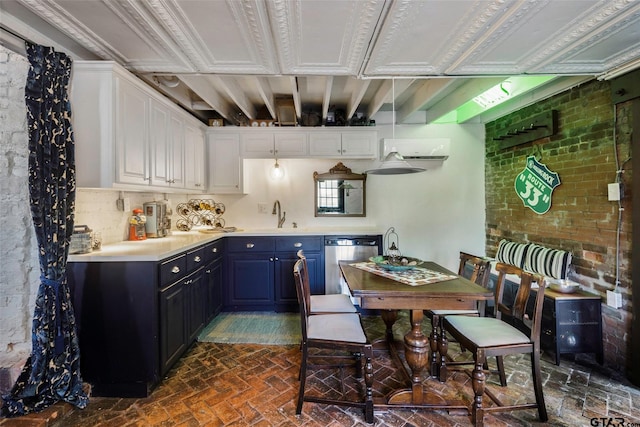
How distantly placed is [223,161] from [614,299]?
13.4ft

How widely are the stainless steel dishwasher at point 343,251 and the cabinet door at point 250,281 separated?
69 centimetres

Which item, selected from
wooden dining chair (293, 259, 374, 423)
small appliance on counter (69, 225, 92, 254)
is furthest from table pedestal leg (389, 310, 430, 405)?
small appliance on counter (69, 225, 92, 254)

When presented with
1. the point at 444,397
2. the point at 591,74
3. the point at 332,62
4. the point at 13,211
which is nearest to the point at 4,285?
the point at 13,211

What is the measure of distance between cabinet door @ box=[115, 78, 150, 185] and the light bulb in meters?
1.80

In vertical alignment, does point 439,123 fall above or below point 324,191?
above

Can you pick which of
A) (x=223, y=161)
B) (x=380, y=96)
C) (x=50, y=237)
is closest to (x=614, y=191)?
(x=380, y=96)

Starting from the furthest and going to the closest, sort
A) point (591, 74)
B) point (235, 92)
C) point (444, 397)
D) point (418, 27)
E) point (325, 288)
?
point (325, 288), point (235, 92), point (591, 74), point (444, 397), point (418, 27)

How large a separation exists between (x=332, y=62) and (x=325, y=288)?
95.6 inches

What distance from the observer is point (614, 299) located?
2.20m

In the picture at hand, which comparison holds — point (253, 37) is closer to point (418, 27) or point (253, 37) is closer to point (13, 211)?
point (418, 27)

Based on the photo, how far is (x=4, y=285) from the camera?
1841 millimetres

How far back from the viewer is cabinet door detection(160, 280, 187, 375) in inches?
79.8

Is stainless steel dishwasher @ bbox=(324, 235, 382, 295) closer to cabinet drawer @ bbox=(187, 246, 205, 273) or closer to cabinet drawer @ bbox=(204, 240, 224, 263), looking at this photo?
cabinet drawer @ bbox=(204, 240, 224, 263)

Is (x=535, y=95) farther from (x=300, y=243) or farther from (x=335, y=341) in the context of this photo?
(x=335, y=341)
